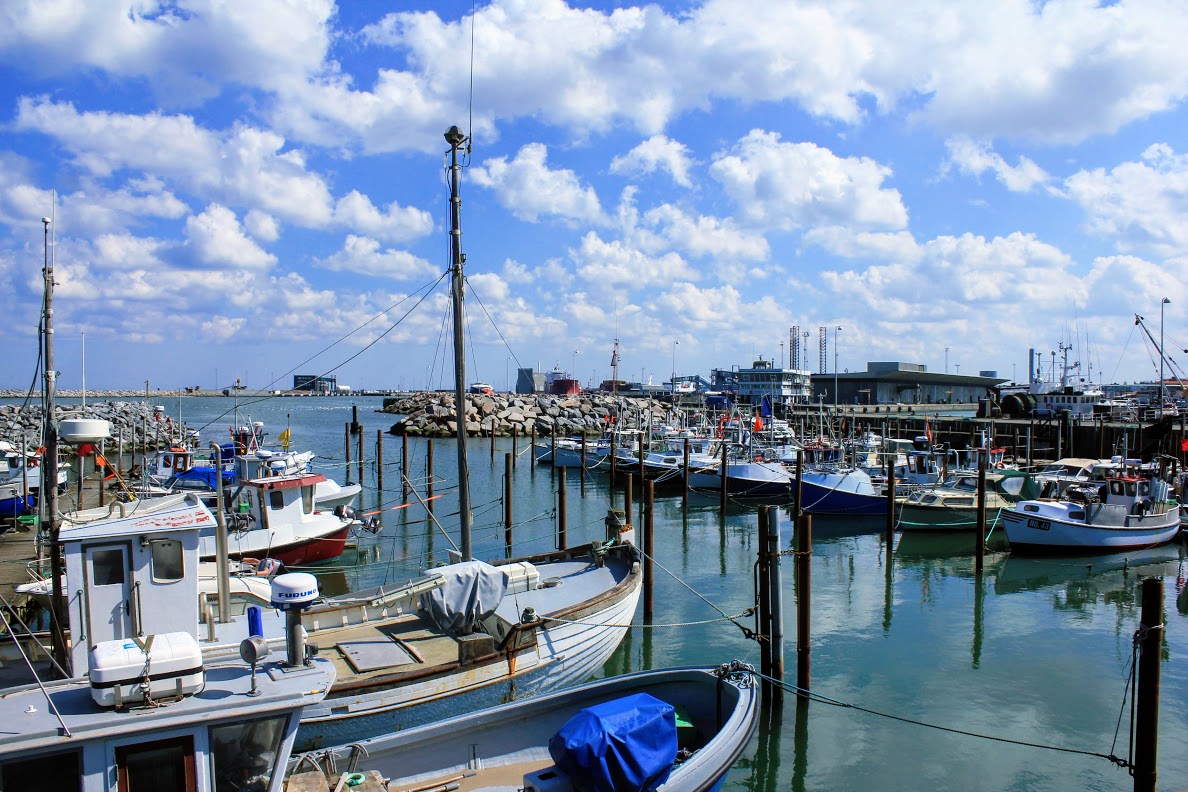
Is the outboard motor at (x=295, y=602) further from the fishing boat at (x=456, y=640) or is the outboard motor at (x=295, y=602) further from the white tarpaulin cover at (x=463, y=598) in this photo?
the white tarpaulin cover at (x=463, y=598)

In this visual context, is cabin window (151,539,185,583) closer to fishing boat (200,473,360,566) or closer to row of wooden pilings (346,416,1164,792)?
row of wooden pilings (346,416,1164,792)

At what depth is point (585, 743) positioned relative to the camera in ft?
28.7

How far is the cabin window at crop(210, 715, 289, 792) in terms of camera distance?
→ 707cm

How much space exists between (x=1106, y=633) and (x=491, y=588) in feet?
55.0

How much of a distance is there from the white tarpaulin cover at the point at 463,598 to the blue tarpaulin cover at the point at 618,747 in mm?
4744

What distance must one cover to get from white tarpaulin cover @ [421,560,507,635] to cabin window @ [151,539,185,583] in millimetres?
4076

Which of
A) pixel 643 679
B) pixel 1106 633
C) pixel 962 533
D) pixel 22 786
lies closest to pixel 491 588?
pixel 643 679

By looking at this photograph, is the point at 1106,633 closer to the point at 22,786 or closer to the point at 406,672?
the point at 406,672

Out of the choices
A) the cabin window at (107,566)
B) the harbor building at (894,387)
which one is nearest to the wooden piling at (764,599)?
the cabin window at (107,566)

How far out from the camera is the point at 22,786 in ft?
21.3

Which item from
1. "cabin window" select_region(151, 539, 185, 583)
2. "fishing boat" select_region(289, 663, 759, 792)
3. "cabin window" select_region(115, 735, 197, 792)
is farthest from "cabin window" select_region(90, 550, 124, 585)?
"cabin window" select_region(115, 735, 197, 792)

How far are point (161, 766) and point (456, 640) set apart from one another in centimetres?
671

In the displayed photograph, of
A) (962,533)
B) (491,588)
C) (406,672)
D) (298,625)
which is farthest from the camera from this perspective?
(962,533)

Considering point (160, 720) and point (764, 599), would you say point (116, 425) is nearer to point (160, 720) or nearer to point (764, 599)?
point (764, 599)
